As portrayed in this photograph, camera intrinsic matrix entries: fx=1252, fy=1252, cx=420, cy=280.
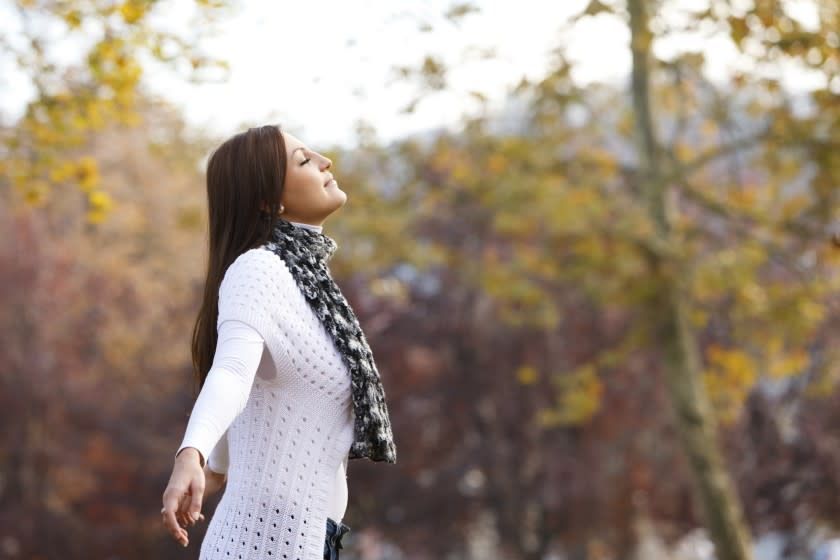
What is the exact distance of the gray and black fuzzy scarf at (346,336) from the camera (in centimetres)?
280

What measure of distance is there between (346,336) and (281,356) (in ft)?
0.59

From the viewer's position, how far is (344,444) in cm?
283

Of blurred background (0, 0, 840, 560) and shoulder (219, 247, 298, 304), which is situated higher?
blurred background (0, 0, 840, 560)

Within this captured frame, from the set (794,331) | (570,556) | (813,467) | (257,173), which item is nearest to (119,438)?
(570,556)

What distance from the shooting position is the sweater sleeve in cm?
239

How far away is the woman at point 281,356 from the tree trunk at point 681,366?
29.1 feet

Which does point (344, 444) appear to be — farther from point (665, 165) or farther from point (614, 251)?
point (665, 165)

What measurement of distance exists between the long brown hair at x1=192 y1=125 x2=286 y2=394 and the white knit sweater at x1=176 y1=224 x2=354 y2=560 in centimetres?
12

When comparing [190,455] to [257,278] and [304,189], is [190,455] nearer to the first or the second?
[257,278]

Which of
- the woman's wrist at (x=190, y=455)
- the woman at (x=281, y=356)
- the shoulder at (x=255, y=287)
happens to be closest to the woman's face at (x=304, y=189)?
the woman at (x=281, y=356)

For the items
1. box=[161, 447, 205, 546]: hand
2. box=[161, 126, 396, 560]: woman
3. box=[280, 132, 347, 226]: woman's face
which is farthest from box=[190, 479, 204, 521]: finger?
box=[280, 132, 347, 226]: woman's face

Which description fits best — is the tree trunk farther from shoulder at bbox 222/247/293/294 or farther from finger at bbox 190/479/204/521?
finger at bbox 190/479/204/521

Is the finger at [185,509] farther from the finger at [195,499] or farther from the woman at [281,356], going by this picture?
the woman at [281,356]

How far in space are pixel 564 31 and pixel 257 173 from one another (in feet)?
27.4
